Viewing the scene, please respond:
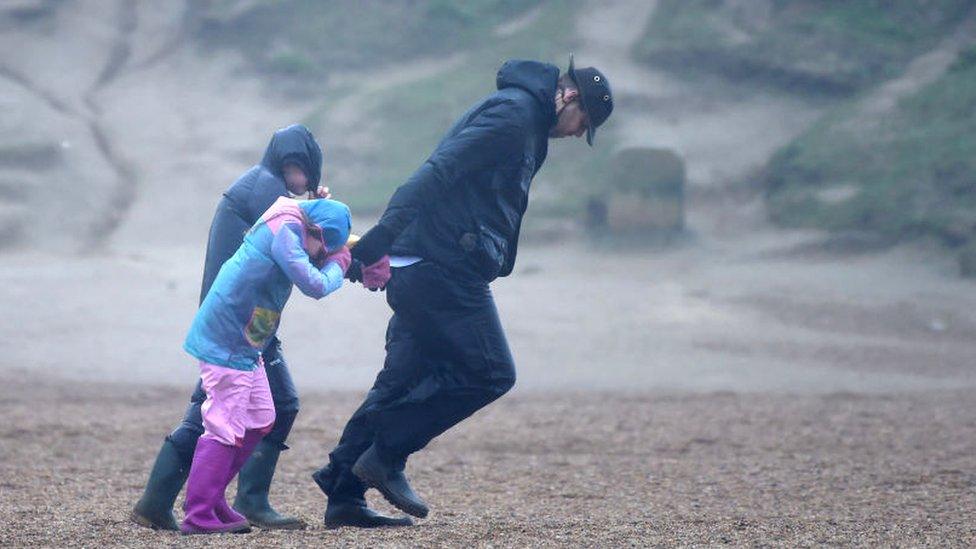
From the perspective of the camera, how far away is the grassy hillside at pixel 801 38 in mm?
20297

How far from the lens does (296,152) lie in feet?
17.4

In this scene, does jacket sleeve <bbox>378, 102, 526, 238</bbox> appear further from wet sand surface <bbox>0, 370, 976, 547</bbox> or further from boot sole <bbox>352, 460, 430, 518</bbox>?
wet sand surface <bbox>0, 370, 976, 547</bbox>

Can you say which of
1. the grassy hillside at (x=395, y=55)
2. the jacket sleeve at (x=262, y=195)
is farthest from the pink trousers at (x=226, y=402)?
the grassy hillside at (x=395, y=55)

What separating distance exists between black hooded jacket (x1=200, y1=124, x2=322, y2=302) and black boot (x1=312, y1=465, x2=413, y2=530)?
0.88 metres

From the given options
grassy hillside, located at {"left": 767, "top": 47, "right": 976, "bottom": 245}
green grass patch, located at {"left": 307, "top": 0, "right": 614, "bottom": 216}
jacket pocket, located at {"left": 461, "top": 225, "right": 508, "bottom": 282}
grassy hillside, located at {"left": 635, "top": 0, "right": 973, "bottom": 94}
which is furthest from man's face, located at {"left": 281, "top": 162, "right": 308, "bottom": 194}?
grassy hillside, located at {"left": 635, "top": 0, "right": 973, "bottom": 94}

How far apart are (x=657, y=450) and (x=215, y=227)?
397 centimetres

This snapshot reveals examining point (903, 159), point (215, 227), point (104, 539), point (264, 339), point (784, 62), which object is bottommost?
point (104, 539)

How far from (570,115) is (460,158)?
0.51 metres

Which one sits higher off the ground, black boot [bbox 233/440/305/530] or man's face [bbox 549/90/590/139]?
man's face [bbox 549/90/590/139]

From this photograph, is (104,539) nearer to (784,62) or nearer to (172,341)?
(172,341)

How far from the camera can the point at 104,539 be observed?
4875 millimetres

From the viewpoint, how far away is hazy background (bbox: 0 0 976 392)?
43.0 ft

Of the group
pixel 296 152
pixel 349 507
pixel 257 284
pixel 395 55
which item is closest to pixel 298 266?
pixel 257 284

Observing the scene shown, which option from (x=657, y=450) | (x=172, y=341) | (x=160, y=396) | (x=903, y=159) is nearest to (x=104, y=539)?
(x=657, y=450)
